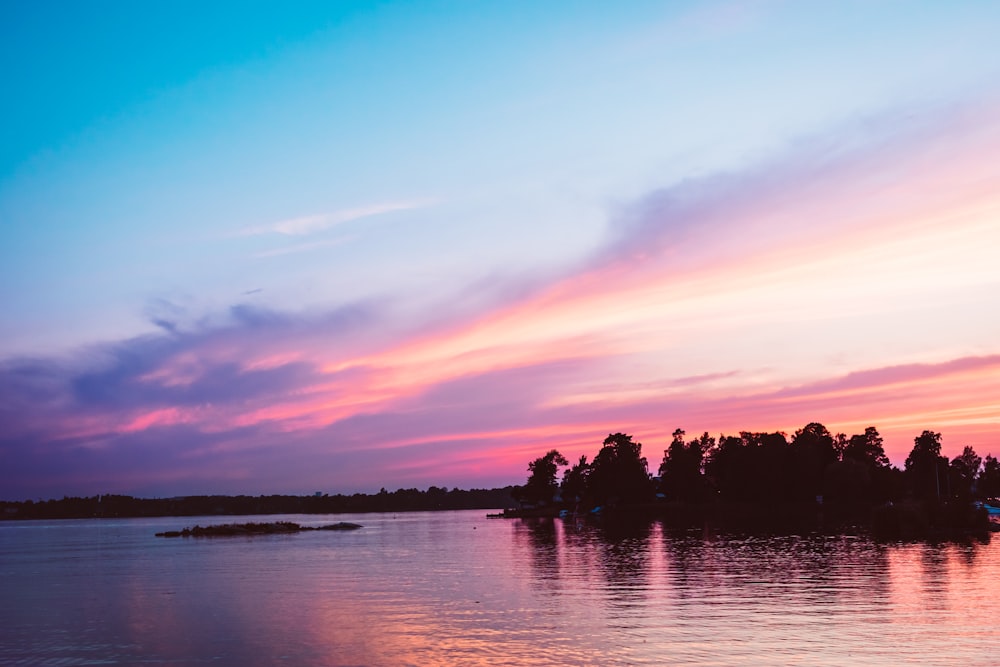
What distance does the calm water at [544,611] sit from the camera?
3300 cm

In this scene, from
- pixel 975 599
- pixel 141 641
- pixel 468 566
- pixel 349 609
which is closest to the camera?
pixel 141 641

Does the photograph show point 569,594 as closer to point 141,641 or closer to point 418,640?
point 418,640

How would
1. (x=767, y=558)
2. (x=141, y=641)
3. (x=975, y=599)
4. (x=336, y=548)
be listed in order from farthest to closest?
(x=336, y=548) → (x=767, y=558) → (x=975, y=599) → (x=141, y=641)

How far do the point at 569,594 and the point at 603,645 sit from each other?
1767 centimetres

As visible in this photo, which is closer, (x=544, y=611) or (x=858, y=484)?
(x=544, y=611)

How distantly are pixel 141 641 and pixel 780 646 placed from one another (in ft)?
95.4

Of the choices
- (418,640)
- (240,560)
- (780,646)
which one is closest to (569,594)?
(418,640)

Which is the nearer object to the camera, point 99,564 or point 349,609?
point 349,609

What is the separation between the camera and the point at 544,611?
44.4 metres

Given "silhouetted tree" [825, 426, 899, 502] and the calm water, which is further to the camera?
"silhouetted tree" [825, 426, 899, 502]

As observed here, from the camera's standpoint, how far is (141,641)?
1563 inches

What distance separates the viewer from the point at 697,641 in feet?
111

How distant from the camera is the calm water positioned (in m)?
33.0

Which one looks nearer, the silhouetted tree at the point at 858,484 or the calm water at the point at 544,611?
the calm water at the point at 544,611
